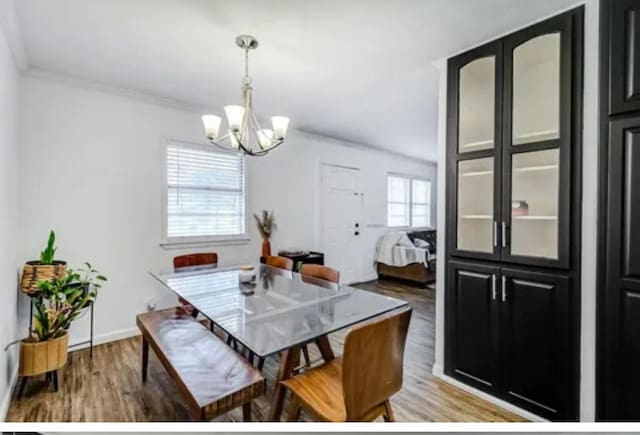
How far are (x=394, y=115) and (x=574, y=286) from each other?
8.69 feet

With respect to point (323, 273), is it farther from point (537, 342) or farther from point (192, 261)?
point (537, 342)

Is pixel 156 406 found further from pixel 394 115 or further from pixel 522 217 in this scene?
pixel 394 115

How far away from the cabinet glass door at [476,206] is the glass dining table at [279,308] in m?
0.74

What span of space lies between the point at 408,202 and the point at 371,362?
5.49 meters

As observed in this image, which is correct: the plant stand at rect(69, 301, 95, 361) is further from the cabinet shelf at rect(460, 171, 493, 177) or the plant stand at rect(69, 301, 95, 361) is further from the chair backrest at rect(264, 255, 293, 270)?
the cabinet shelf at rect(460, 171, 493, 177)

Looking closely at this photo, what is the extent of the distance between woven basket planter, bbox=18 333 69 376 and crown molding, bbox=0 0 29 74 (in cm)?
194

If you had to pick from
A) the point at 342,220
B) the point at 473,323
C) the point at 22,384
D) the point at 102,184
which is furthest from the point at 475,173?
the point at 22,384

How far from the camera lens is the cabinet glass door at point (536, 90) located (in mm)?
1903

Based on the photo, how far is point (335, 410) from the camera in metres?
1.34

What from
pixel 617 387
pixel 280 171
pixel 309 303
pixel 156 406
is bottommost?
pixel 156 406

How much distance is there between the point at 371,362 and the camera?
1.29 meters

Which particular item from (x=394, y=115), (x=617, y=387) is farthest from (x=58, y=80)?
(x=617, y=387)

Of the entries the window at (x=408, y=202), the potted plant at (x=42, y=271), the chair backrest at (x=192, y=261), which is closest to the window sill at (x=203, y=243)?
the chair backrest at (x=192, y=261)

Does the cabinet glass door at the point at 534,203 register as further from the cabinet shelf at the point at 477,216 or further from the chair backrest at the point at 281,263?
the chair backrest at the point at 281,263
